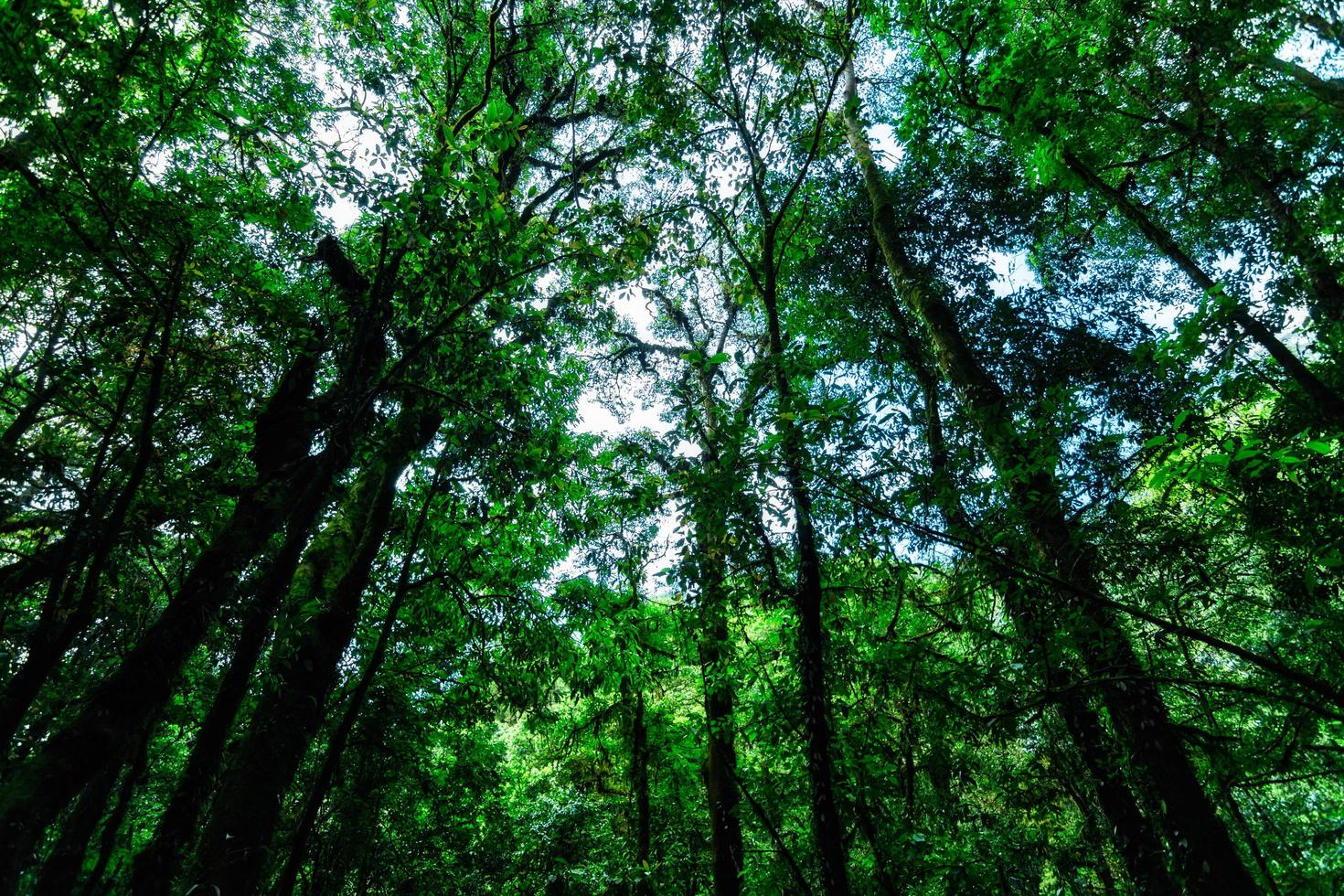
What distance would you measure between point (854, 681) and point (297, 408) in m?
4.46

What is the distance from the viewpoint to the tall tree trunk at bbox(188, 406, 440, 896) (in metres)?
3.70

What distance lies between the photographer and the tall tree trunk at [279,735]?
3697 millimetres

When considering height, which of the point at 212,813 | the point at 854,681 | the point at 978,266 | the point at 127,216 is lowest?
the point at 212,813

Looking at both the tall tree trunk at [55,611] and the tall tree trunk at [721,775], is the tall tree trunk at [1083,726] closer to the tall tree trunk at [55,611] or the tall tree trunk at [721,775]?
the tall tree trunk at [721,775]

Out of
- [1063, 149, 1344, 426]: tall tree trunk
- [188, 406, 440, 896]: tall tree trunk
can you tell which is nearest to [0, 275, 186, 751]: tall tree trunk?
[188, 406, 440, 896]: tall tree trunk

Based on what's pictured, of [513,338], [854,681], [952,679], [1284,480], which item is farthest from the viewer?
[513,338]

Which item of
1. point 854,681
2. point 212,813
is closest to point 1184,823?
point 854,681

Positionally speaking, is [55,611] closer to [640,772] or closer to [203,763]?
[203,763]

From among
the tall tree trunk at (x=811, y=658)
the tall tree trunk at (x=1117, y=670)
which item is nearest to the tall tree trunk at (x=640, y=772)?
the tall tree trunk at (x=811, y=658)

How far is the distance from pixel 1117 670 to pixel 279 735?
563 cm

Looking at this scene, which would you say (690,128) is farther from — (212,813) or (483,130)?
(212,813)

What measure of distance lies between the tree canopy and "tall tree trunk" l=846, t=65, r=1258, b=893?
38mm

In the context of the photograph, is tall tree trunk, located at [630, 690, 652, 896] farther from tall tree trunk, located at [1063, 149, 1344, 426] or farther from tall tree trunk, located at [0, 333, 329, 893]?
tall tree trunk, located at [1063, 149, 1344, 426]

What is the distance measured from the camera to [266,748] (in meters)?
4.14
